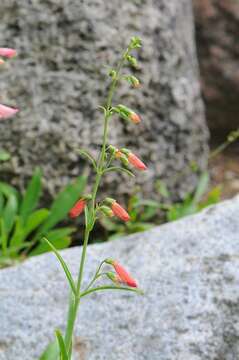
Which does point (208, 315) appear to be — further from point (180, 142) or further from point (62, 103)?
point (180, 142)

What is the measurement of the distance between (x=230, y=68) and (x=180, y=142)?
185cm

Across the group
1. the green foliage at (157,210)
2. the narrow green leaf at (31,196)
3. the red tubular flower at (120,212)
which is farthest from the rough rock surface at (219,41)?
the red tubular flower at (120,212)

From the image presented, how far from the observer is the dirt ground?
630cm

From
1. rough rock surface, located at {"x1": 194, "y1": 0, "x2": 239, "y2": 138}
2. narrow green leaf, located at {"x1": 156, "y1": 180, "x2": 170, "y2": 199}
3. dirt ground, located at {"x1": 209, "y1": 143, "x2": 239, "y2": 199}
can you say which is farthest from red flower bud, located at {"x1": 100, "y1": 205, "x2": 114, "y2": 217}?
rough rock surface, located at {"x1": 194, "y1": 0, "x2": 239, "y2": 138}

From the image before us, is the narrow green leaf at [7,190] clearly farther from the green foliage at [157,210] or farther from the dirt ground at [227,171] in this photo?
the dirt ground at [227,171]

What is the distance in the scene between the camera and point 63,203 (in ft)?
14.6

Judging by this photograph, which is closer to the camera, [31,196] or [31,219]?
[31,219]

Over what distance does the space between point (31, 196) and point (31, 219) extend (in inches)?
7.0

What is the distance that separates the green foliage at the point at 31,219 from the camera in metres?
4.23

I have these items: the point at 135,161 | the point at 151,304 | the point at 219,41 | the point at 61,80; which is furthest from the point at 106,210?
the point at 219,41

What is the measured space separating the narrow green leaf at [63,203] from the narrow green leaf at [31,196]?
4.4 inches

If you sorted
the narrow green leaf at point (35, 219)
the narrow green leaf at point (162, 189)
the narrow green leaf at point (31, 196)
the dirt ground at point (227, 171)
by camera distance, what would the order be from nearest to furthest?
the narrow green leaf at point (35, 219) < the narrow green leaf at point (31, 196) < the narrow green leaf at point (162, 189) < the dirt ground at point (227, 171)

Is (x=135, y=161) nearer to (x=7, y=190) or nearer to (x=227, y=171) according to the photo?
(x=7, y=190)

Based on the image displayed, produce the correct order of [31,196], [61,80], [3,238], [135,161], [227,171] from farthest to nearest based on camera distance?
[227,171]
[61,80]
[31,196]
[3,238]
[135,161]
